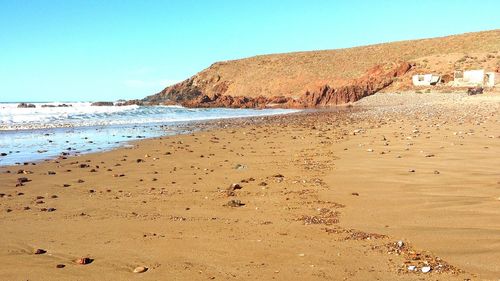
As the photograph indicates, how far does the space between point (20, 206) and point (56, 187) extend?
118 centimetres

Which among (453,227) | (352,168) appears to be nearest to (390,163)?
(352,168)

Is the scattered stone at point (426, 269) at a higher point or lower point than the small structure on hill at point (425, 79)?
lower

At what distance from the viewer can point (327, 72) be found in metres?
62.7

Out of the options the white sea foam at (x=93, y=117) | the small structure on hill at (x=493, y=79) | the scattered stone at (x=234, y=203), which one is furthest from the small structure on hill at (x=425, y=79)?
the scattered stone at (x=234, y=203)

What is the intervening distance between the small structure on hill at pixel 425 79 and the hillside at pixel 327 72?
930mm

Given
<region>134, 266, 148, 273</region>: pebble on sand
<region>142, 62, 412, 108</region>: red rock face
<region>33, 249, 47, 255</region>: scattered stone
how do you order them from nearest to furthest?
<region>134, 266, 148, 273</region>: pebble on sand, <region>33, 249, 47, 255</region>: scattered stone, <region>142, 62, 412, 108</region>: red rock face

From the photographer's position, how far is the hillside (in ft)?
147

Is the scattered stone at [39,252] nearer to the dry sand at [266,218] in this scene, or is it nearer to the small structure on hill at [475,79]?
the dry sand at [266,218]

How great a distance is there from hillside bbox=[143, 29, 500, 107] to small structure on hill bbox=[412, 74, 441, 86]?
930mm

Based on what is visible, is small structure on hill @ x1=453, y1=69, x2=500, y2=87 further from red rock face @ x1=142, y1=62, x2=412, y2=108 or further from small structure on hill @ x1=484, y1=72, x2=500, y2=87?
red rock face @ x1=142, y1=62, x2=412, y2=108

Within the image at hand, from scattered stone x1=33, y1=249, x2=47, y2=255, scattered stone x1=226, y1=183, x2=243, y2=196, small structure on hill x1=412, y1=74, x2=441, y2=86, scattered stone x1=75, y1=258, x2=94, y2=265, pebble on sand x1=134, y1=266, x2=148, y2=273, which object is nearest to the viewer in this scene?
pebble on sand x1=134, y1=266, x2=148, y2=273

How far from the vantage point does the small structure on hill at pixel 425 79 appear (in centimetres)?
4138

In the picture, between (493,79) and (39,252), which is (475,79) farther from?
(39,252)

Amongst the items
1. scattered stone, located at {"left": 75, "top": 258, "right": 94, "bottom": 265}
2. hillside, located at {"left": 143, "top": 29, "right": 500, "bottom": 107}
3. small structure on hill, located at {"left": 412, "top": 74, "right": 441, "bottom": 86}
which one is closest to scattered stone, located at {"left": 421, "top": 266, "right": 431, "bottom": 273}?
scattered stone, located at {"left": 75, "top": 258, "right": 94, "bottom": 265}
